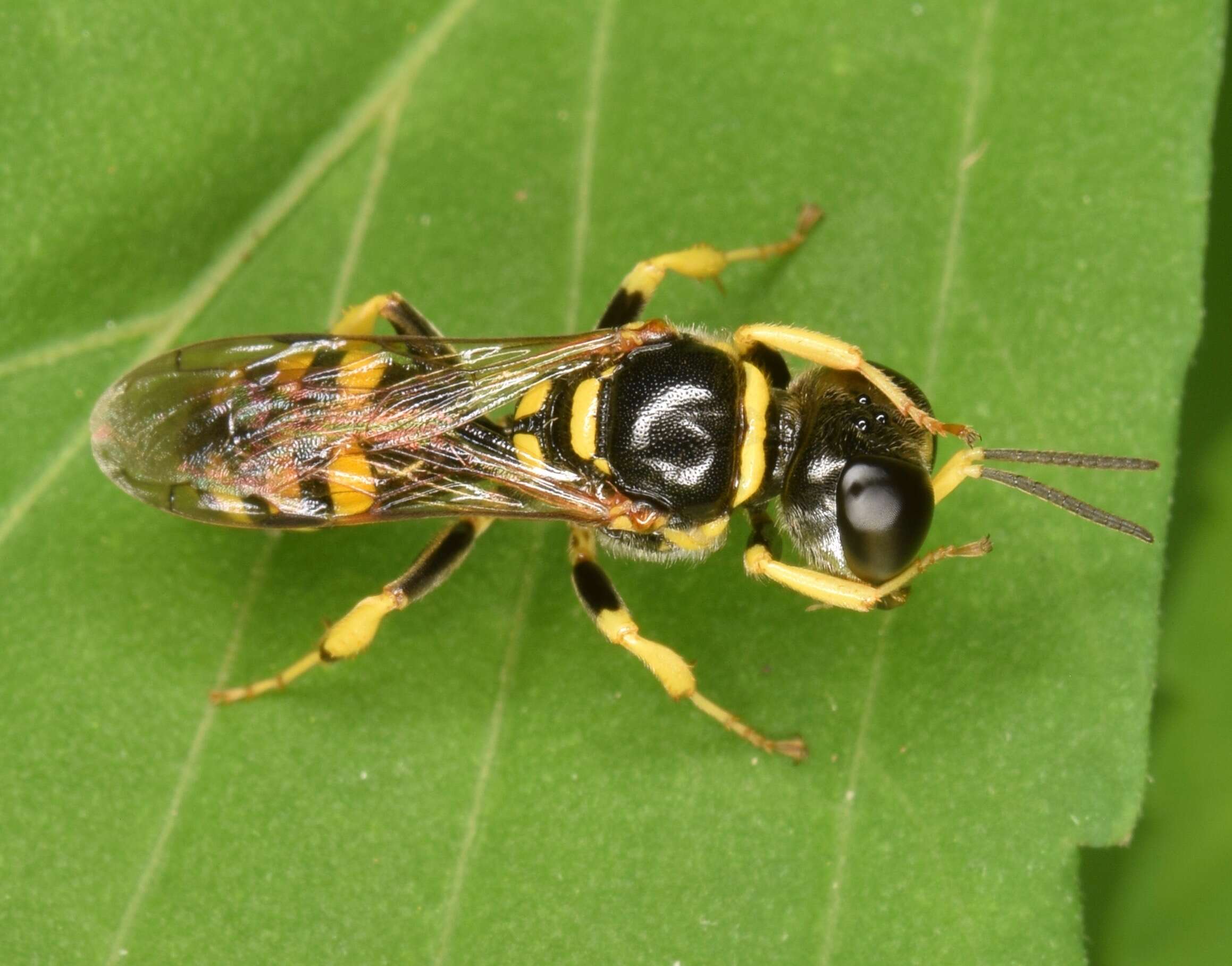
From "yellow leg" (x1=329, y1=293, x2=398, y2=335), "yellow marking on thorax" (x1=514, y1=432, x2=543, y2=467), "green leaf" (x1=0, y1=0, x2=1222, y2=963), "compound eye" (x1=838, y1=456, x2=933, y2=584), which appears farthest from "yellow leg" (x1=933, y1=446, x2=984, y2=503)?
"yellow leg" (x1=329, y1=293, x2=398, y2=335)

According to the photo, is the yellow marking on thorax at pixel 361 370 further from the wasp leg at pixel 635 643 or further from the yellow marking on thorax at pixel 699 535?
the yellow marking on thorax at pixel 699 535

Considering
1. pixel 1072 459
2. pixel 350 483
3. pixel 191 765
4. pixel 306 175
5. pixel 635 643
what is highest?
pixel 306 175

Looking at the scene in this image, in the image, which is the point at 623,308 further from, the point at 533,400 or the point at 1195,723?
the point at 1195,723

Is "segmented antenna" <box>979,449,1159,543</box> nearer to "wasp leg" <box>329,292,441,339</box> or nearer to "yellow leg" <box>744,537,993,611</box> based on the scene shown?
"yellow leg" <box>744,537,993,611</box>

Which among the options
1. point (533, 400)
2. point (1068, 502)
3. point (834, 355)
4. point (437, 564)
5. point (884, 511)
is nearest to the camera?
point (884, 511)

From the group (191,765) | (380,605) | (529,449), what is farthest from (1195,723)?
(191,765)
